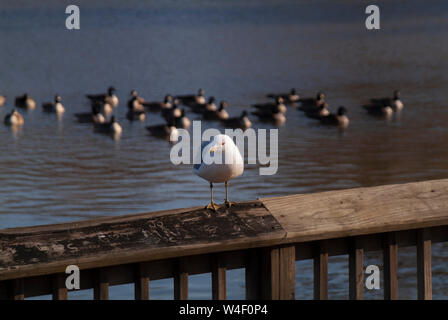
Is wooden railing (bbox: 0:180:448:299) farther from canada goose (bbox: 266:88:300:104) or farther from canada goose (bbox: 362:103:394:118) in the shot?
canada goose (bbox: 266:88:300:104)

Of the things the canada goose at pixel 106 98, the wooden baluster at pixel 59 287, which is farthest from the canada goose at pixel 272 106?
the wooden baluster at pixel 59 287

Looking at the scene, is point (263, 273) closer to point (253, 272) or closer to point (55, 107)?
point (253, 272)

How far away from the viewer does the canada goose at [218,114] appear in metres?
24.8

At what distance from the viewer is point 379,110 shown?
25062mm

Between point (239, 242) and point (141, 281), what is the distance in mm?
451

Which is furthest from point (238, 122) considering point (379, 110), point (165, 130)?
point (379, 110)

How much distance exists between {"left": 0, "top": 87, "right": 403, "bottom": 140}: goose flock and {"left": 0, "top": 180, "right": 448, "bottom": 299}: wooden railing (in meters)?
18.4

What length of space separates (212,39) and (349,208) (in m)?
44.1

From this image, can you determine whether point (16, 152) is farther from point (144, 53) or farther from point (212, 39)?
point (212, 39)

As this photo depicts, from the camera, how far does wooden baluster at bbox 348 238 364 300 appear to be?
3504 millimetres

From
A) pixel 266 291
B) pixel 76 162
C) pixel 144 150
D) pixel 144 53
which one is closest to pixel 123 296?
pixel 266 291

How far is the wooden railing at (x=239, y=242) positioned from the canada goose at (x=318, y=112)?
20.3 meters

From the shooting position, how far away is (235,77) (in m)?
33.1

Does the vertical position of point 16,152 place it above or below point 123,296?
above
